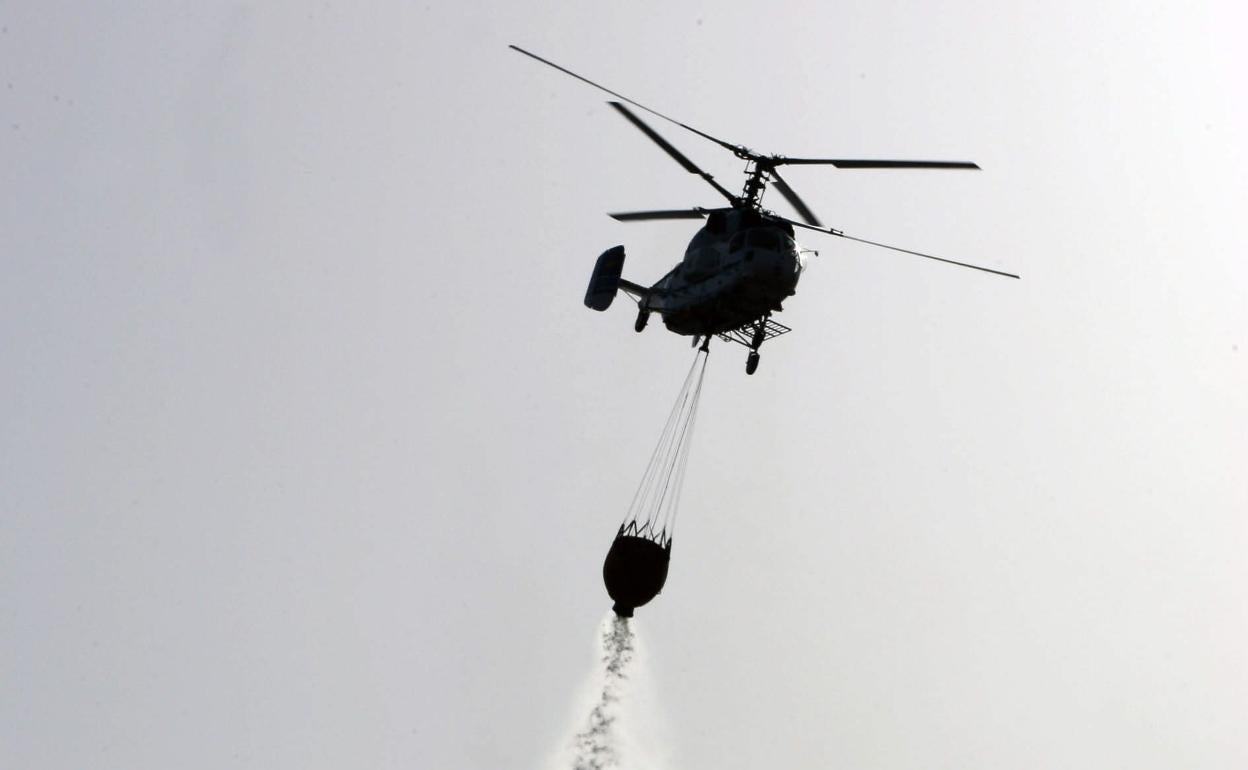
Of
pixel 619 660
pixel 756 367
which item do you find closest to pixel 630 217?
pixel 756 367

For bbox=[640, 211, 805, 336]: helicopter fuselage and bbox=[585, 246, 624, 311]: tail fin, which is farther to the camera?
bbox=[585, 246, 624, 311]: tail fin

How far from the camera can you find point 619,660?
221ft

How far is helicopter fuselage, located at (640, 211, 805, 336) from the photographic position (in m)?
54.6

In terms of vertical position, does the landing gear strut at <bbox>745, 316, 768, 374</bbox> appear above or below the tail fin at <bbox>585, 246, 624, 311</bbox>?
below

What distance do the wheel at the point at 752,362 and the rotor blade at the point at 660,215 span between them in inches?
174

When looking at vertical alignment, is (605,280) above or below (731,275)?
above

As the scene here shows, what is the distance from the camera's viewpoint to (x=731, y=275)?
55.1 meters

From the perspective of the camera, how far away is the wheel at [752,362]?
56344 millimetres

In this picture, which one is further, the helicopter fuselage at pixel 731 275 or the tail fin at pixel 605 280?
the tail fin at pixel 605 280

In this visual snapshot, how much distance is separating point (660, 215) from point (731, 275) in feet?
11.4

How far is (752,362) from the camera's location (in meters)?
56.5

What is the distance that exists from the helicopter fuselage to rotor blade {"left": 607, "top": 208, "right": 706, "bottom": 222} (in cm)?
47

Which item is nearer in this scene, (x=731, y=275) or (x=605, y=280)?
(x=731, y=275)

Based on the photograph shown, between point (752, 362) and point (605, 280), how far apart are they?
27.0 feet
